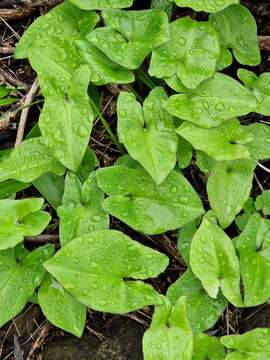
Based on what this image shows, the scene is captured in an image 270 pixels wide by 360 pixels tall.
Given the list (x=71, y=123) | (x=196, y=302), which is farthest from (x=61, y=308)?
(x=71, y=123)

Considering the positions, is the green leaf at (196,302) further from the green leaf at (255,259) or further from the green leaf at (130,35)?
the green leaf at (130,35)

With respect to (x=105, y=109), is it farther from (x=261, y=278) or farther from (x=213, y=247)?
(x=261, y=278)

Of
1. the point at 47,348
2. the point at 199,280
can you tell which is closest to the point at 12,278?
the point at 47,348

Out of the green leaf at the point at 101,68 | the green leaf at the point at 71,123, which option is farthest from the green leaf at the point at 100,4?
the green leaf at the point at 71,123

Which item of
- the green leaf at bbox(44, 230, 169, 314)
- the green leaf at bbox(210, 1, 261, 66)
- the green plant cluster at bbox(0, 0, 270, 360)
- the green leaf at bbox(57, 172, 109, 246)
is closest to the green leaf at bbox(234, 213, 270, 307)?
the green plant cluster at bbox(0, 0, 270, 360)

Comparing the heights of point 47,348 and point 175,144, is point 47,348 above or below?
below

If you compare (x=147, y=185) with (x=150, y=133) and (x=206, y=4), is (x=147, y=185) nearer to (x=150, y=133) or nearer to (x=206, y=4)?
(x=150, y=133)

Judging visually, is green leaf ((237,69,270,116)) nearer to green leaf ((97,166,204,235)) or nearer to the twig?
green leaf ((97,166,204,235))
